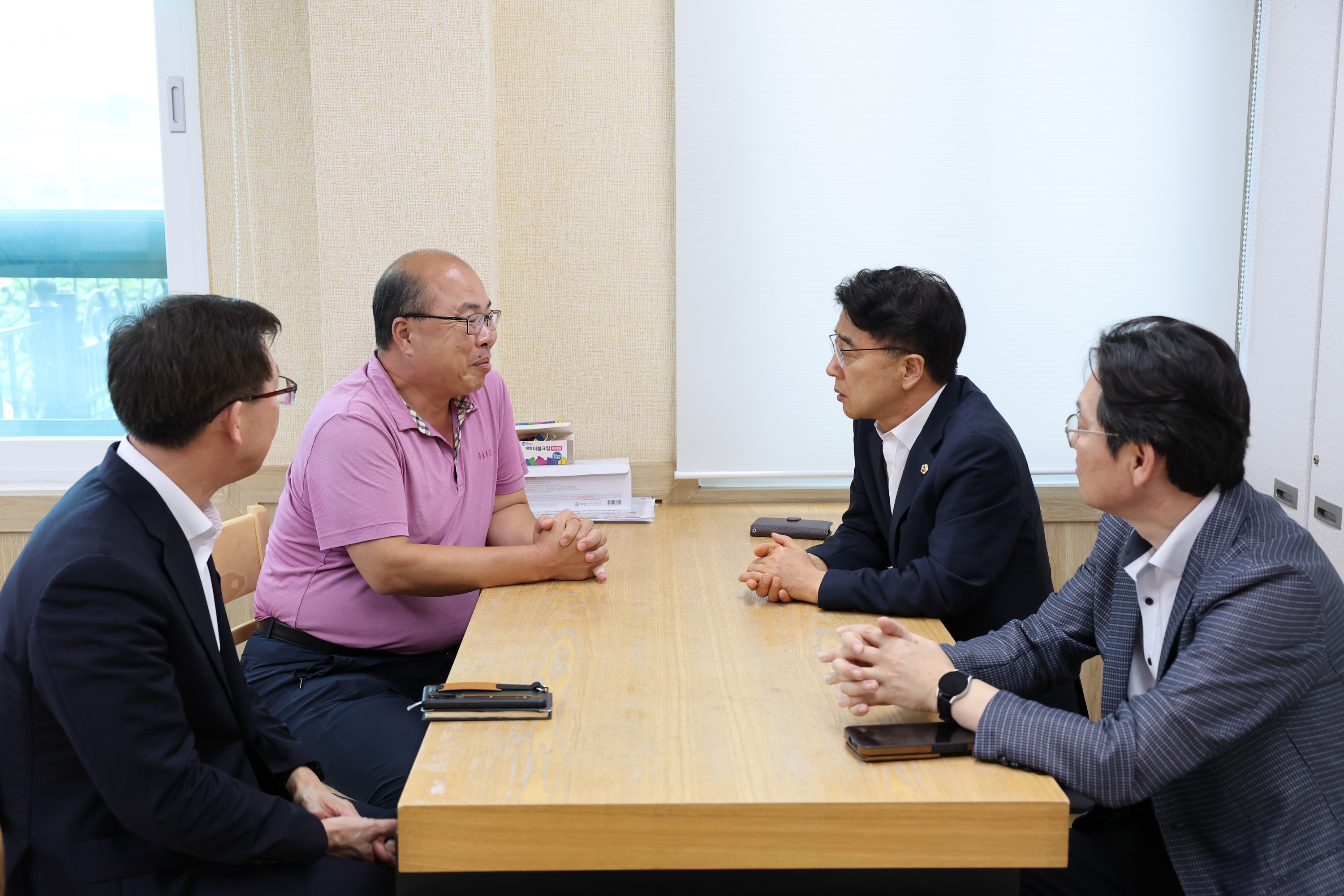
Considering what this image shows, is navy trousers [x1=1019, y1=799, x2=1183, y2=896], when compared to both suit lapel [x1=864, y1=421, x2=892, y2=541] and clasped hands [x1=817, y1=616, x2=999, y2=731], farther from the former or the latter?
suit lapel [x1=864, y1=421, x2=892, y2=541]

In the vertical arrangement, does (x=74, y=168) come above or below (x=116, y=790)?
above

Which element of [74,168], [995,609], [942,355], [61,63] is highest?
[61,63]

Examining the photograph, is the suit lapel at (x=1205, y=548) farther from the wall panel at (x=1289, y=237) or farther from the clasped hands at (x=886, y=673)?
the wall panel at (x=1289, y=237)

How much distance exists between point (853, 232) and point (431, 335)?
4.60 ft

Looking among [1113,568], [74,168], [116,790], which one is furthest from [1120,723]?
[74,168]

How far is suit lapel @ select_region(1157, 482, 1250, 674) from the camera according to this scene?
1.33m

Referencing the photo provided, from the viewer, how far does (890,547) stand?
2201 millimetres

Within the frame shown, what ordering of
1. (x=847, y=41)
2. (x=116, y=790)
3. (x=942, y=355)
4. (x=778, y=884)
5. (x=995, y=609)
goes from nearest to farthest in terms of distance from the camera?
(x=116, y=790) < (x=778, y=884) < (x=995, y=609) < (x=942, y=355) < (x=847, y=41)

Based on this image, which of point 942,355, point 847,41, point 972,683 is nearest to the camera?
point 972,683

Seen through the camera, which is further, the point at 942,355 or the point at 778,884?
the point at 942,355

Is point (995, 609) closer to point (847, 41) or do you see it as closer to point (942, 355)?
point (942, 355)

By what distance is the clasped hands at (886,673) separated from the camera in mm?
1394

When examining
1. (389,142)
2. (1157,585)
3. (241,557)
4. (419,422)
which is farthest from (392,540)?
(1157,585)

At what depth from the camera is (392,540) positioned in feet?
6.65
